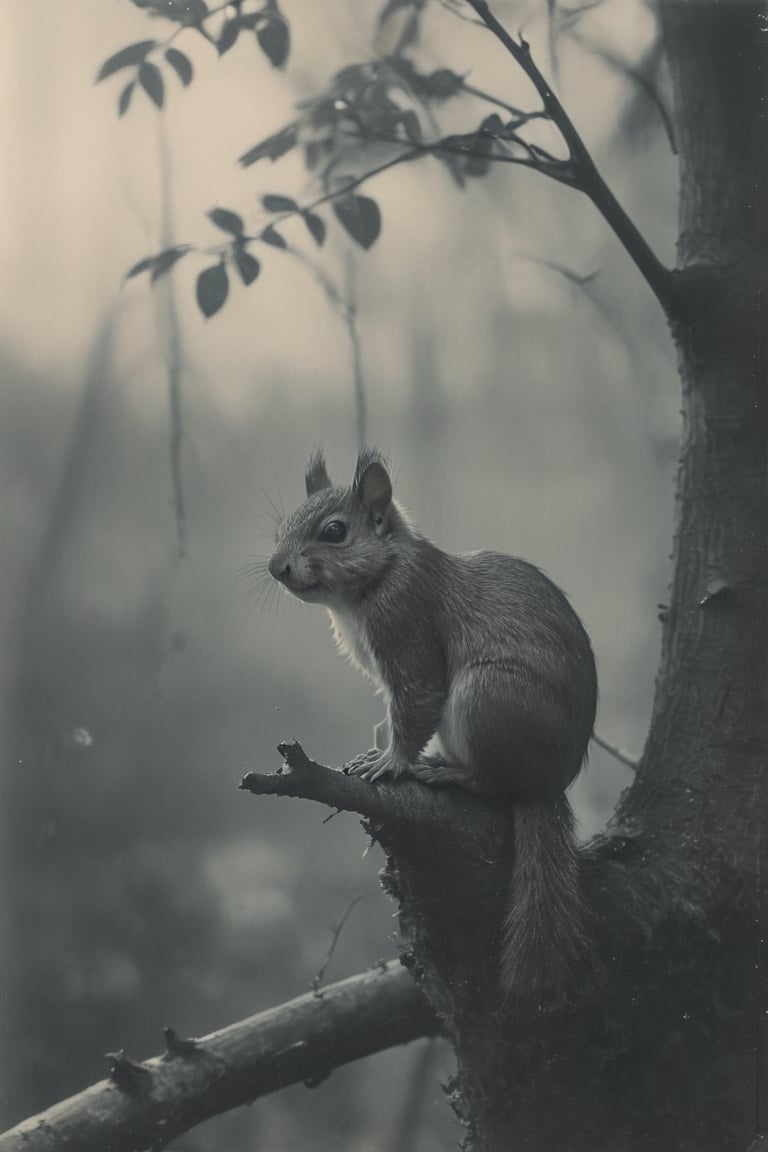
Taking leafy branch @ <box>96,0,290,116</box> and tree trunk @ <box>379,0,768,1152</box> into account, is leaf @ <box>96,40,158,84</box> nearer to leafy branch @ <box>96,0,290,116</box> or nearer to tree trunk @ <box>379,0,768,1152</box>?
leafy branch @ <box>96,0,290,116</box>

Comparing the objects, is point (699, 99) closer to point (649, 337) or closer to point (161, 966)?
point (649, 337)

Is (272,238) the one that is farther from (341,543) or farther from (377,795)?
(377,795)

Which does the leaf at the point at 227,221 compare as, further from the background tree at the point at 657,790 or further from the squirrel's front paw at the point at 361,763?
the squirrel's front paw at the point at 361,763

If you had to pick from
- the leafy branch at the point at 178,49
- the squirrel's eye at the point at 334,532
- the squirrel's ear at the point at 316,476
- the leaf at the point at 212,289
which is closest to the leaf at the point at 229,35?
the leafy branch at the point at 178,49

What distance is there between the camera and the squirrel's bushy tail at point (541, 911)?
4.67ft

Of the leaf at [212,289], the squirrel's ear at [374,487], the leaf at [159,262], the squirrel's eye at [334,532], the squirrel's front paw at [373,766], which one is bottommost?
the squirrel's front paw at [373,766]

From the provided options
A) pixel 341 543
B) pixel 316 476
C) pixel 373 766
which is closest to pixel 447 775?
pixel 373 766

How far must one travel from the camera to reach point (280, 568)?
1.55 metres

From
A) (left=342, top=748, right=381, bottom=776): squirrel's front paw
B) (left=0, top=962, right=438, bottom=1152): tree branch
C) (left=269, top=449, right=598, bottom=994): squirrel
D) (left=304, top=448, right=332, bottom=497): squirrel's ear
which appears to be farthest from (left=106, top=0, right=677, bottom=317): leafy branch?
(left=0, top=962, right=438, bottom=1152): tree branch

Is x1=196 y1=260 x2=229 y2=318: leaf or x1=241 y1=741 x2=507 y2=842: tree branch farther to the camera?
x1=196 y1=260 x2=229 y2=318: leaf

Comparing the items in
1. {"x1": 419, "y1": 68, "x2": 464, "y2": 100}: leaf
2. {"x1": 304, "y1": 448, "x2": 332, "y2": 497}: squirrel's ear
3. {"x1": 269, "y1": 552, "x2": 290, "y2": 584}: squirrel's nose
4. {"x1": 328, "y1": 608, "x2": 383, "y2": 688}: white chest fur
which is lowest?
{"x1": 328, "y1": 608, "x2": 383, "y2": 688}: white chest fur

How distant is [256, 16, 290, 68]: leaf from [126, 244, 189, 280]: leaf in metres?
0.33

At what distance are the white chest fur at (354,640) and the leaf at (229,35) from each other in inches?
35.5

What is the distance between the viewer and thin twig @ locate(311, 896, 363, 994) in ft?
5.64
